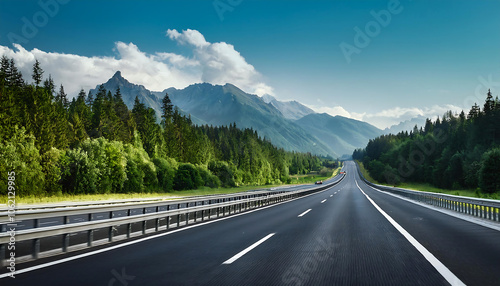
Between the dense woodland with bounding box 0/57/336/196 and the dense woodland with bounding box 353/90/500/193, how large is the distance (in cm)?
5289

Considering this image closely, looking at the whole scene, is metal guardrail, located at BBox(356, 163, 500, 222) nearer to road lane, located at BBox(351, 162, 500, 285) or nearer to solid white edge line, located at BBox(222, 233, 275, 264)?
road lane, located at BBox(351, 162, 500, 285)

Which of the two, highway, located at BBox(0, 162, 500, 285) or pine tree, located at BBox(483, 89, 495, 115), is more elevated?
pine tree, located at BBox(483, 89, 495, 115)

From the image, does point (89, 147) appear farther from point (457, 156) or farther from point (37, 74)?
point (457, 156)

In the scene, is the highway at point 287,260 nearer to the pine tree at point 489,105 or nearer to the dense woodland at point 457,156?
the dense woodland at point 457,156

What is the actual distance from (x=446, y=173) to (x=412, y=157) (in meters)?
32.5

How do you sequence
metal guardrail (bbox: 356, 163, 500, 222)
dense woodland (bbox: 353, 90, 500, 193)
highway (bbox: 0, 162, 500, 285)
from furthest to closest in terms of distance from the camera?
dense woodland (bbox: 353, 90, 500, 193), metal guardrail (bbox: 356, 163, 500, 222), highway (bbox: 0, 162, 500, 285)

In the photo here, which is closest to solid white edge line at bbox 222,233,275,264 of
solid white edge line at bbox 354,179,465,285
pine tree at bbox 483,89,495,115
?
solid white edge line at bbox 354,179,465,285

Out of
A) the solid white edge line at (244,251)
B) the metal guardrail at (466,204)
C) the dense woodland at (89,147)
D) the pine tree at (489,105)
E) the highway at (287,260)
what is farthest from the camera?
the pine tree at (489,105)

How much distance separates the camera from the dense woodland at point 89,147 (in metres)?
45.3

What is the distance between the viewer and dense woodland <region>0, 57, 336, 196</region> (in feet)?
149

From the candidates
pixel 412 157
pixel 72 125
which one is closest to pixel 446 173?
pixel 412 157

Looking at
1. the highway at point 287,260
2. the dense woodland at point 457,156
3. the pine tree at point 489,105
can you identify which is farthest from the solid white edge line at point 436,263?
the pine tree at point 489,105

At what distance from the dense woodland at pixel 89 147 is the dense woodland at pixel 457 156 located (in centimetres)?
5289

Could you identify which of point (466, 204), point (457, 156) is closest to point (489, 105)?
point (457, 156)
